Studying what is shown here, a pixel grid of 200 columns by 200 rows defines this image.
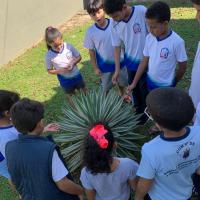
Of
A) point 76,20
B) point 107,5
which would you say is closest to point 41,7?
point 76,20

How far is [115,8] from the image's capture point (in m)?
3.96

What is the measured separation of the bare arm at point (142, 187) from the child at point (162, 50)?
157 centimetres

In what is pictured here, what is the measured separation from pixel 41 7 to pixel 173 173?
283 inches

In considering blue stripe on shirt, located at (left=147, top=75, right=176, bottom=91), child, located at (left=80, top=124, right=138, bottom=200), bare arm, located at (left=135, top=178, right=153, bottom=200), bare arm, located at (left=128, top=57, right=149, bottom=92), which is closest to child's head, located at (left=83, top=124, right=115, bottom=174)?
child, located at (left=80, top=124, right=138, bottom=200)

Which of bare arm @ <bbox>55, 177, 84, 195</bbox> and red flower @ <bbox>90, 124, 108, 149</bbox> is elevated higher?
red flower @ <bbox>90, 124, 108, 149</bbox>

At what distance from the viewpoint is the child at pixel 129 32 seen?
158 inches

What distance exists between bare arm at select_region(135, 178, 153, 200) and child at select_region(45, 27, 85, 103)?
8.31 ft

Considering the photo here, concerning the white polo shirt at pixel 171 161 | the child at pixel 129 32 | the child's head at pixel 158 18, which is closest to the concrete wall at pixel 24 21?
the child at pixel 129 32

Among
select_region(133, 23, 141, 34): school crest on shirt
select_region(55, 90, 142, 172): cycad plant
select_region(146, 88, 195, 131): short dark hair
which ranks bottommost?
select_region(55, 90, 142, 172): cycad plant

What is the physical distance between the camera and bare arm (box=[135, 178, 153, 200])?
247 centimetres

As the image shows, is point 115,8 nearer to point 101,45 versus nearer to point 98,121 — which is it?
point 101,45

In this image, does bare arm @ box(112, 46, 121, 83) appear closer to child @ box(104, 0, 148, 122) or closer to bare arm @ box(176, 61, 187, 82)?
child @ box(104, 0, 148, 122)

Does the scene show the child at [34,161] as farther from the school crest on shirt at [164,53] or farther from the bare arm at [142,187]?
the school crest on shirt at [164,53]

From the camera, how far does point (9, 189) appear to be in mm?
4188
